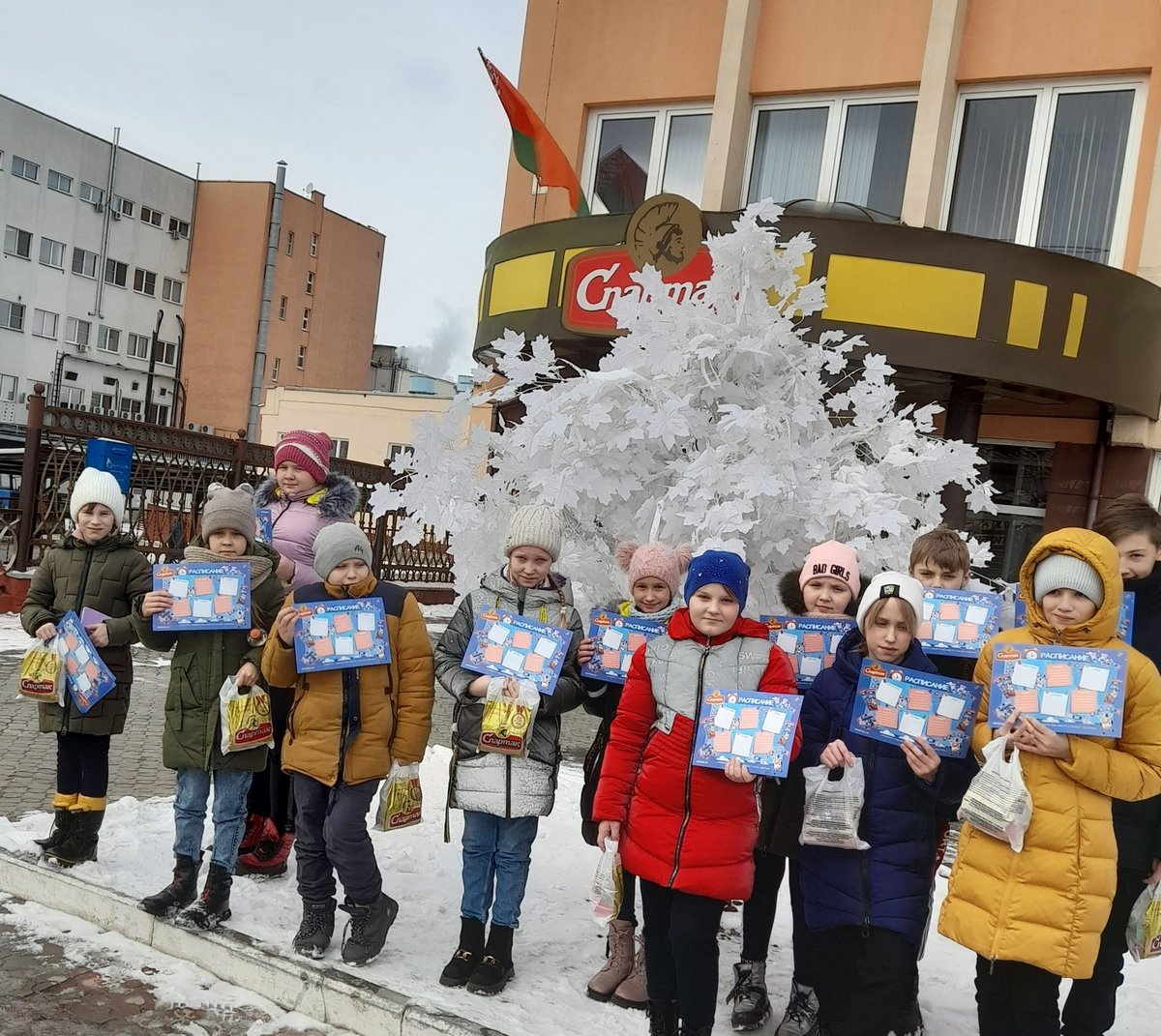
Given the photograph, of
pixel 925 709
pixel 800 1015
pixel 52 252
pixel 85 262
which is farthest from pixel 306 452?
pixel 85 262

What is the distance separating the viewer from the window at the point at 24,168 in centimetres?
4516

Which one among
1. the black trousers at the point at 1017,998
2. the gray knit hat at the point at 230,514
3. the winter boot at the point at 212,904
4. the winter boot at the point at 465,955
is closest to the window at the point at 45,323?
the gray knit hat at the point at 230,514

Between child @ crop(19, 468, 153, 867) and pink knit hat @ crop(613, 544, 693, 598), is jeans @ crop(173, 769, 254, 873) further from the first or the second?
pink knit hat @ crop(613, 544, 693, 598)

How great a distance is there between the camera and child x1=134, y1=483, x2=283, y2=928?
4.29 metres

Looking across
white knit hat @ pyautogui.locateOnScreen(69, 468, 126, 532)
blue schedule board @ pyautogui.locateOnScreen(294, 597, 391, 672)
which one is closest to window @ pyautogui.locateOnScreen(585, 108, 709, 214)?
white knit hat @ pyautogui.locateOnScreen(69, 468, 126, 532)

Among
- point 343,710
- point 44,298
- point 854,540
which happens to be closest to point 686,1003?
point 343,710

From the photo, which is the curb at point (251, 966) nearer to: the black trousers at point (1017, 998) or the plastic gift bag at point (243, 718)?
the plastic gift bag at point (243, 718)

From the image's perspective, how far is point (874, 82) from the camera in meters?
11.7

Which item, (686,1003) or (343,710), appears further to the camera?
(343,710)

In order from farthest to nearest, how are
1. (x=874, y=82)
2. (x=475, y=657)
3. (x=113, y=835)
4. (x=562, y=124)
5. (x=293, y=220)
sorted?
(x=293, y=220) → (x=562, y=124) → (x=874, y=82) → (x=113, y=835) → (x=475, y=657)

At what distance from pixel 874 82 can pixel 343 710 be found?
1038cm

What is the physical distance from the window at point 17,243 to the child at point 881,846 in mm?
51017

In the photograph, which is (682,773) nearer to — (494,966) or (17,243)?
(494,966)

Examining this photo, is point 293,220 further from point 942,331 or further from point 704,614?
point 704,614
